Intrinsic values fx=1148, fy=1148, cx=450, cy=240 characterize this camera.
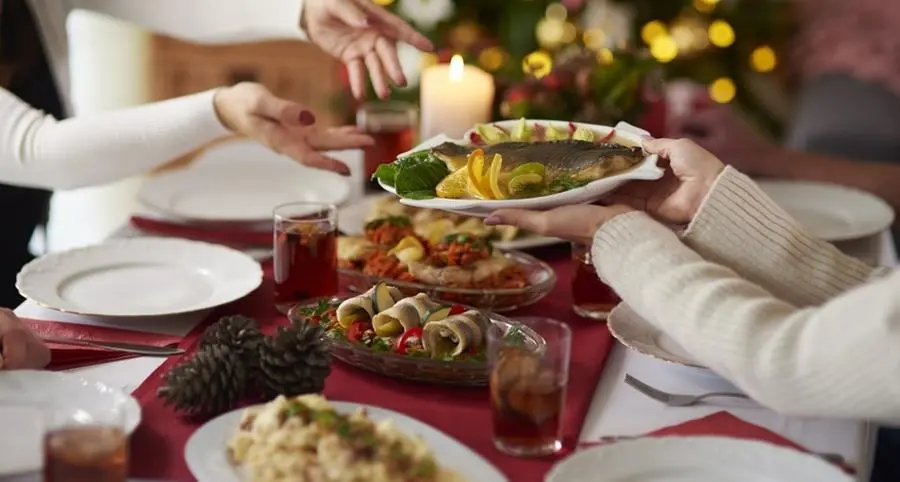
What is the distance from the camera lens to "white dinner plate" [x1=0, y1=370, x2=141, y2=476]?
1.11 metres

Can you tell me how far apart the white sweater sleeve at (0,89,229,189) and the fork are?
0.87 meters

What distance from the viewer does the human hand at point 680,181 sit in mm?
1399

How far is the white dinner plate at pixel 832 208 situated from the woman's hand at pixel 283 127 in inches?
31.0

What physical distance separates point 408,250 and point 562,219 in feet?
1.15

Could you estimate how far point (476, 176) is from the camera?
1410mm

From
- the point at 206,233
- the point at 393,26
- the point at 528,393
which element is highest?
the point at 393,26

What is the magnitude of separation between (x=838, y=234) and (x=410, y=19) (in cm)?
230

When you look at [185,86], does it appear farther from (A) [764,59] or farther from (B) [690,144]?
(B) [690,144]

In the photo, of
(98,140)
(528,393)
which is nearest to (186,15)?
(98,140)

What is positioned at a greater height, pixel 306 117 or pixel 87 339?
pixel 306 117

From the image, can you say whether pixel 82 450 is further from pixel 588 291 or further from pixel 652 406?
pixel 588 291

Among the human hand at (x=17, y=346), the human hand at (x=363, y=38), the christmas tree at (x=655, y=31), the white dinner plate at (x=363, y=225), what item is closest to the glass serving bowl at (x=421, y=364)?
the human hand at (x=17, y=346)

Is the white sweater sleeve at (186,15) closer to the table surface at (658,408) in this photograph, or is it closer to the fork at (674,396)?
the table surface at (658,408)

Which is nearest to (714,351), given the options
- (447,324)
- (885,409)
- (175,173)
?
(885,409)
